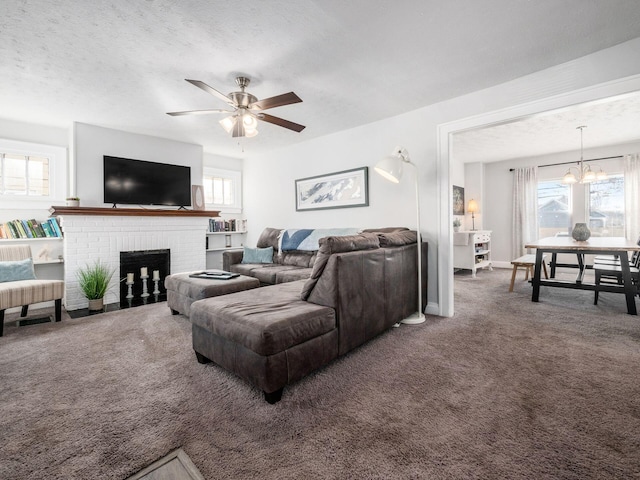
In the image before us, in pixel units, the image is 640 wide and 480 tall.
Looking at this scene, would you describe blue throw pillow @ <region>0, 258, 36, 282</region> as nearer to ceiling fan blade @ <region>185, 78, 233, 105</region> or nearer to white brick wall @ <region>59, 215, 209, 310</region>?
white brick wall @ <region>59, 215, 209, 310</region>

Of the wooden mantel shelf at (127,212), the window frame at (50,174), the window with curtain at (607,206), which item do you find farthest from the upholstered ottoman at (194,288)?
the window with curtain at (607,206)

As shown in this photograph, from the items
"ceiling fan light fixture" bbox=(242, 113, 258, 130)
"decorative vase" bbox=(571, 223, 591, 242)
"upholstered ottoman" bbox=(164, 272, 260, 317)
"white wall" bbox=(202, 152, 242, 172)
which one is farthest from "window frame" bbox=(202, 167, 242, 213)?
"decorative vase" bbox=(571, 223, 591, 242)

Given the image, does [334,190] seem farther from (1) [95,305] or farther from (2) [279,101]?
(1) [95,305]

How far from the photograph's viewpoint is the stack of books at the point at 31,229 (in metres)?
3.50

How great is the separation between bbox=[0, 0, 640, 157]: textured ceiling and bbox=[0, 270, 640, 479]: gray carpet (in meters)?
2.30

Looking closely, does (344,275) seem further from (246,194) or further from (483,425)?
(246,194)

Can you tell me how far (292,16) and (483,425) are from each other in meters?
2.55

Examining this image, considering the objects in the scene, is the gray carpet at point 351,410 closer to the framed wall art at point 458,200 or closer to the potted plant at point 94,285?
the potted plant at point 94,285

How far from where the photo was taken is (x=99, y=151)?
13.0 feet

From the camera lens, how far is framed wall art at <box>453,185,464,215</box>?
625 cm

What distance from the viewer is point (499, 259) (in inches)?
260

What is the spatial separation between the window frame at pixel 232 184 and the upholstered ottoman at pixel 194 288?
249cm

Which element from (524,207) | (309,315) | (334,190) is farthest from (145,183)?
(524,207)

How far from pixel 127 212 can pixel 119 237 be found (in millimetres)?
365
